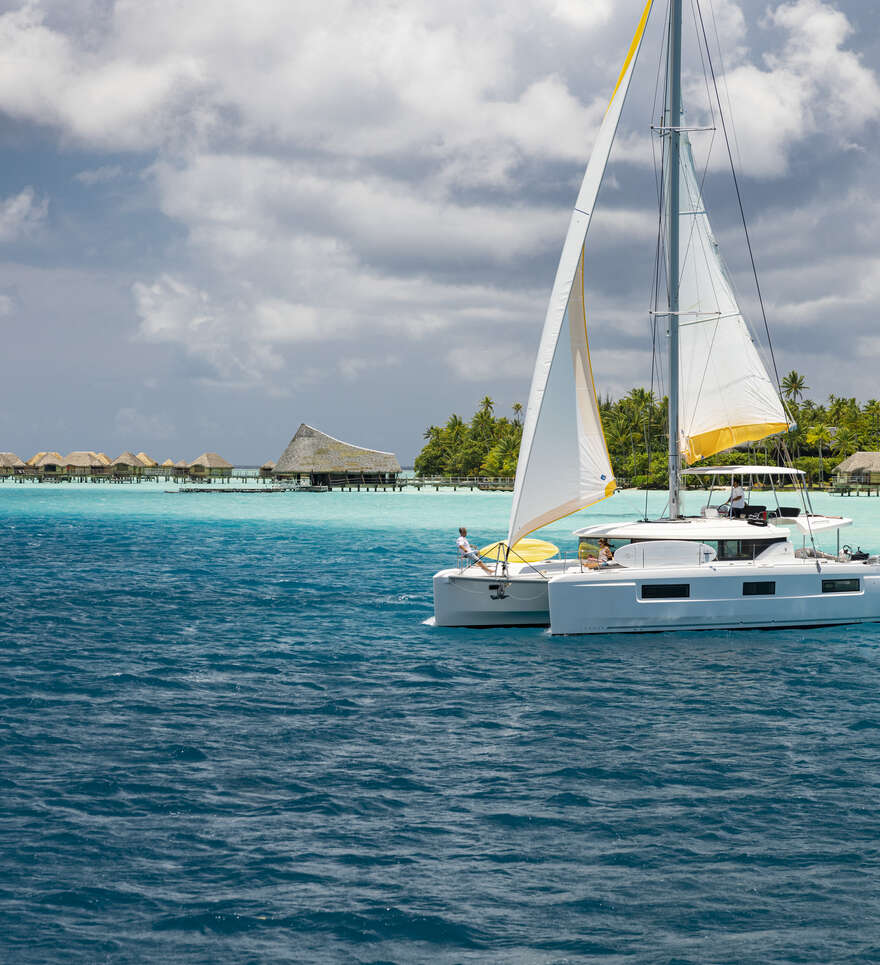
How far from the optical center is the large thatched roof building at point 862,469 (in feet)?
330

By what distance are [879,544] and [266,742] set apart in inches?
1575

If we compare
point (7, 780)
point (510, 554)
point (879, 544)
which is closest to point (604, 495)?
point (510, 554)

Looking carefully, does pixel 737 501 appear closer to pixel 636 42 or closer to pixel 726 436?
pixel 726 436

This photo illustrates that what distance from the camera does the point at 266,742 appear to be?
12.2 metres

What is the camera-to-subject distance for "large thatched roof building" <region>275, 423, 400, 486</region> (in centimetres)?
10831

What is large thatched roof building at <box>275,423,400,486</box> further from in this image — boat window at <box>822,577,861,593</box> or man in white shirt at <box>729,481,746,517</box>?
boat window at <box>822,577,861,593</box>

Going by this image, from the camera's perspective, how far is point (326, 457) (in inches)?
4269

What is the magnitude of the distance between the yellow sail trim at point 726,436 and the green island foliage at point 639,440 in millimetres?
71676

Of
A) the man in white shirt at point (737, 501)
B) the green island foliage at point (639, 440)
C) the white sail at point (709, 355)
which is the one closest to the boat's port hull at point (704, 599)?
the man in white shirt at point (737, 501)

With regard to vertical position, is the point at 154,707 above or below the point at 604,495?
below

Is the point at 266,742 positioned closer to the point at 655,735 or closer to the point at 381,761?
the point at 381,761

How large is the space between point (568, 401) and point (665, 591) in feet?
14.3

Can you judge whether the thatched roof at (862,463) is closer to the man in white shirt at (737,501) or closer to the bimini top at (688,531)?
the man in white shirt at (737,501)

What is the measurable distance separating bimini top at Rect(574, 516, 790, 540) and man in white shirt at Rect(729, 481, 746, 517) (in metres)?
1.10
